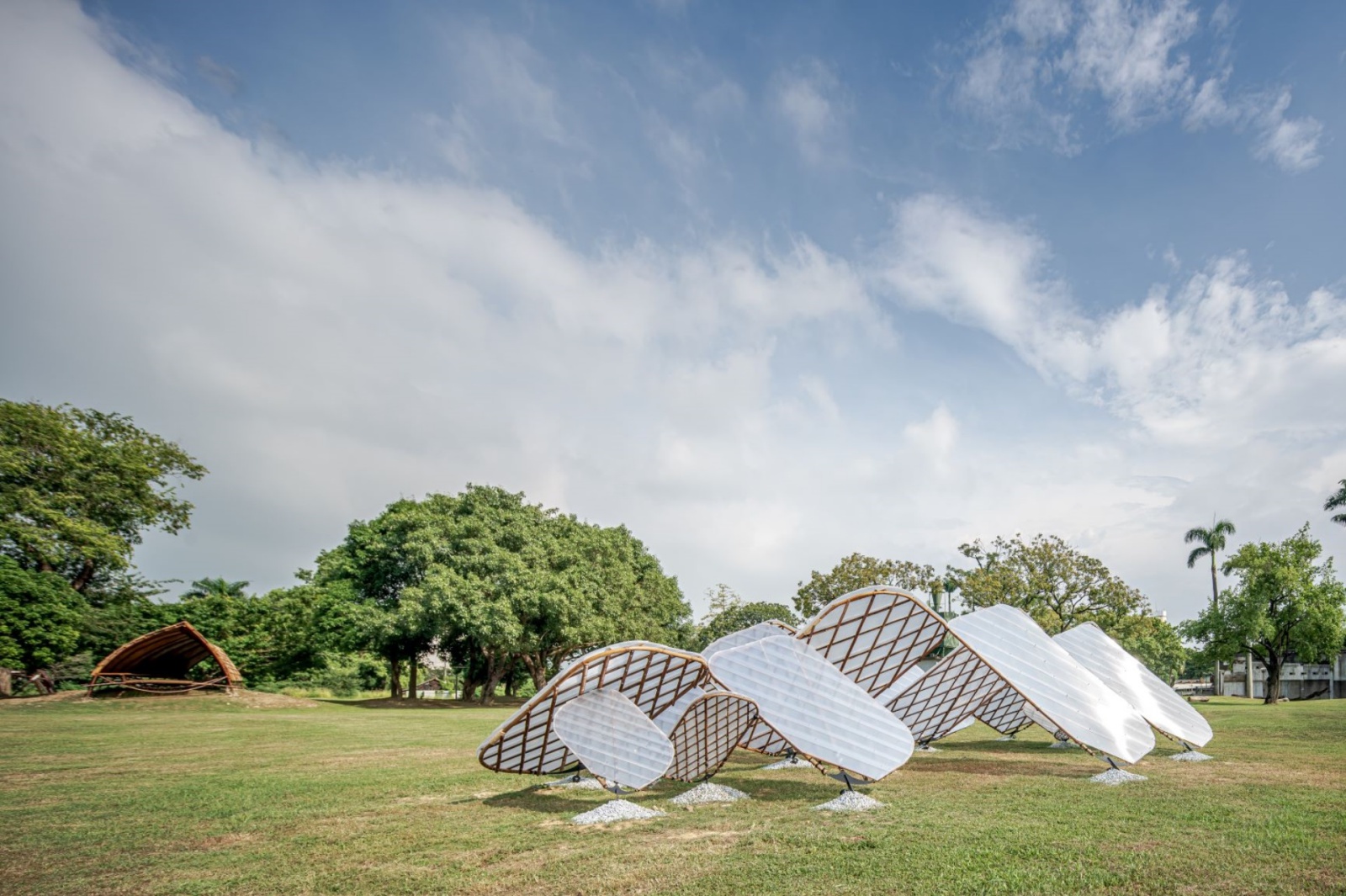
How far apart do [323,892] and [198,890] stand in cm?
149

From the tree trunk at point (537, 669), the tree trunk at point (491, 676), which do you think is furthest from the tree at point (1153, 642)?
the tree trunk at point (491, 676)

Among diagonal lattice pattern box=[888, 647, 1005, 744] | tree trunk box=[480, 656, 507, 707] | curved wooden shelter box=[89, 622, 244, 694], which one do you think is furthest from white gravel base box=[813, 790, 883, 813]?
curved wooden shelter box=[89, 622, 244, 694]

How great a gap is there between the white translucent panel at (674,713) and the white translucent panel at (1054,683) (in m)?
6.82

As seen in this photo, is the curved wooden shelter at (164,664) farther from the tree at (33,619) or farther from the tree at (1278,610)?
the tree at (1278,610)

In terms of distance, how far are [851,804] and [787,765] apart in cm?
684

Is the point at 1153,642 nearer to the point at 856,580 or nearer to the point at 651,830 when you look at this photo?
the point at 856,580

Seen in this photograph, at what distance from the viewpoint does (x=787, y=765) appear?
19.5 metres

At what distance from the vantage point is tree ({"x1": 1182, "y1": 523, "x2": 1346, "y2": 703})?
1752 inches

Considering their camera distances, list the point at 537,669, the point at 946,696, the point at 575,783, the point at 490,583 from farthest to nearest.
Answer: the point at 537,669 < the point at 490,583 < the point at 946,696 < the point at 575,783

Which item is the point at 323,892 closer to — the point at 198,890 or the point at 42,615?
the point at 198,890

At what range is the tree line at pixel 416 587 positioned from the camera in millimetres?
38625

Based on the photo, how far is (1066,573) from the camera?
4828cm

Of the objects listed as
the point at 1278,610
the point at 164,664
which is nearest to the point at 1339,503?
the point at 1278,610

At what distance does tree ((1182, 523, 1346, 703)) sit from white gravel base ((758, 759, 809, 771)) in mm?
41357
